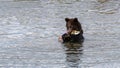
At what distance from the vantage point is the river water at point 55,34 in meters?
15.5

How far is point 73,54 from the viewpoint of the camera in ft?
53.8

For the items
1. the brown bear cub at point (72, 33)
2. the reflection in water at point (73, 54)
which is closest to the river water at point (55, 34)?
the reflection in water at point (73, 54)

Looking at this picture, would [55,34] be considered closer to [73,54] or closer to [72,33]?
[72,33]

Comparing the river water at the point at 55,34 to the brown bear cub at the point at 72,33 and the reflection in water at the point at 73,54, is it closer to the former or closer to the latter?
the reflection in water at the point at 73,54

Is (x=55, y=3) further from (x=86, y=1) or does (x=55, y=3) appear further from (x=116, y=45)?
(x=116, y=45)

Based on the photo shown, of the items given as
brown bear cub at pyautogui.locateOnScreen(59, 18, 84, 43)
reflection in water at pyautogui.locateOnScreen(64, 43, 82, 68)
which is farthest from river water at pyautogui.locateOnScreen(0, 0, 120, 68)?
brown bear cub at pyautogui.locateOnScreen(59, 18, 84, 43)

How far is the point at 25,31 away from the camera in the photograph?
66.4ft

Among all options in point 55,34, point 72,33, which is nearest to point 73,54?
point 72,33

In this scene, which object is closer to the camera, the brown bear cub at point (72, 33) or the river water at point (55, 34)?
the river water at point (55, 34)

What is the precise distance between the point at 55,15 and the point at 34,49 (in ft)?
24.5

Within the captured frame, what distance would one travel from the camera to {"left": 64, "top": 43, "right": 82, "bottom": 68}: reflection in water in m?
15.2

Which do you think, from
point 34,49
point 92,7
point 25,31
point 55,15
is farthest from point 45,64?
point 92,7

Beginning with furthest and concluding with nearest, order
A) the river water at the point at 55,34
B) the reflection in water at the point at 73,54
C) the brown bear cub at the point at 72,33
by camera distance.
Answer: the brown bear cub at the point at 72,33 < the river water at the point at 55,34 < the reflection in water at the point at 73,54

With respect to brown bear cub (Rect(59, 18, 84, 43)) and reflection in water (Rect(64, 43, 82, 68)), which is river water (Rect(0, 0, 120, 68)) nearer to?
reflection in water (Rect(64, 43, 82, 68))
